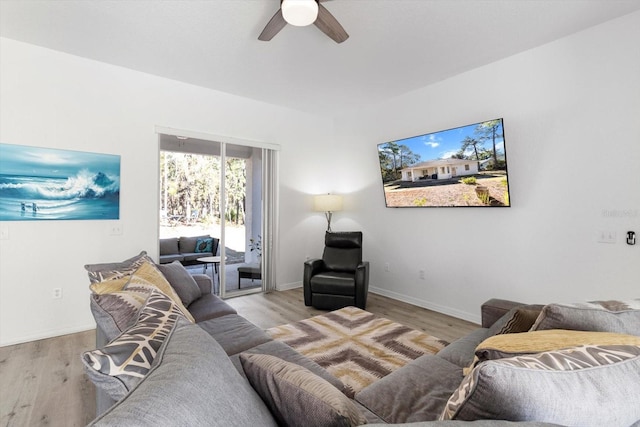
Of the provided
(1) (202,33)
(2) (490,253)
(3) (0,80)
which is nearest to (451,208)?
(2) (490,253)

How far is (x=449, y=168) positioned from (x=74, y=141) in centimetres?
409

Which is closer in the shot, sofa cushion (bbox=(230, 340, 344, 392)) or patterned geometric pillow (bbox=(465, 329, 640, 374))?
patterned geometric pillow (bbox=(465, 329, 640, 374))

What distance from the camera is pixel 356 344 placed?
2090 millimetres

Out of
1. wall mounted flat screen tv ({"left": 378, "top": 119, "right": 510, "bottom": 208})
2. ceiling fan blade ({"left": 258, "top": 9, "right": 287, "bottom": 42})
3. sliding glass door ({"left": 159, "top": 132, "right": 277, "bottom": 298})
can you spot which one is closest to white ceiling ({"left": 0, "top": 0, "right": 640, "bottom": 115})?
ceiling fan blade ({"left": 258, "top": 9, "right": 287, "bottom": 42})

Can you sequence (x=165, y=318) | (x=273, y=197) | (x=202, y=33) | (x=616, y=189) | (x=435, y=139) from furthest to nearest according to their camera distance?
1. (x=273, y=197)
2. (x=435, y=139)
3. (x=202, y=33)
4. (x=616, y=189)
5. (x=165, y=318)

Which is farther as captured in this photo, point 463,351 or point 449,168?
point 449,168

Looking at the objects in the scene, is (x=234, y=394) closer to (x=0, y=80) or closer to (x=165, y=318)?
(x=165, y=318)

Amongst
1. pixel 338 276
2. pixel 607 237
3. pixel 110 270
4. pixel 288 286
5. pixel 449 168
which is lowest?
pixel 288 286

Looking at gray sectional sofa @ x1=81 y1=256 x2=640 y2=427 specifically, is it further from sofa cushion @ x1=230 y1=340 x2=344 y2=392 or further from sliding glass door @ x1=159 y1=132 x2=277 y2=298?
sliding glass door @ x1=159 y1=132 x2=277 y2=298

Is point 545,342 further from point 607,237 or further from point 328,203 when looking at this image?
point 328,203

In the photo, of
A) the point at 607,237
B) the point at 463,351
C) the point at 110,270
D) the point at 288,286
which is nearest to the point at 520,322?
the point at 463,351

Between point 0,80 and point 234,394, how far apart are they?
377 cm

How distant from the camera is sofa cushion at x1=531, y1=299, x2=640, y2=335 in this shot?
104 centimetres

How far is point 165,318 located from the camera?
1.17 m
